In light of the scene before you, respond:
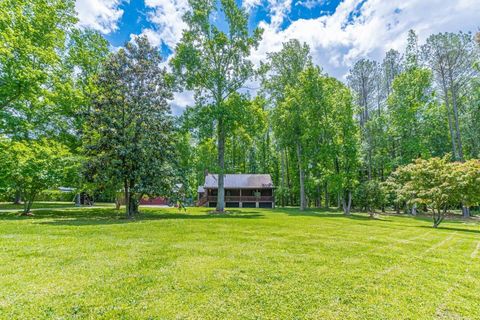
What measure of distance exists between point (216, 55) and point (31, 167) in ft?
51.6

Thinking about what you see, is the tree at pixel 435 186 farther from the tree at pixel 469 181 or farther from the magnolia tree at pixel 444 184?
the tree at pixel 469 181

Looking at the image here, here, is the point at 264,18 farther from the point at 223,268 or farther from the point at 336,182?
the point at 223,268

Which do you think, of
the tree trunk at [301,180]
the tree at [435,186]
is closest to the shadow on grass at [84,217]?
the tree at [435,186]

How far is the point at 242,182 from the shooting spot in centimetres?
3562

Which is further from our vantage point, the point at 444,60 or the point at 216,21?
the point at 444,60

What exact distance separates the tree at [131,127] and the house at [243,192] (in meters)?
18.2

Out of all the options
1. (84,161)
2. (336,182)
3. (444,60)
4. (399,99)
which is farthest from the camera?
(399,99)

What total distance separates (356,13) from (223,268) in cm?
1929

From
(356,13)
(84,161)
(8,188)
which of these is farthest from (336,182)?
(8,188)

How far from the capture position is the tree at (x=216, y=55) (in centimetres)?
2120

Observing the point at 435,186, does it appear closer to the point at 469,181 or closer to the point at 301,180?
the point at 469,181

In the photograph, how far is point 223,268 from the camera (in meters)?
5.41

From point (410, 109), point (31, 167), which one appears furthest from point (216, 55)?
point (410, 109)

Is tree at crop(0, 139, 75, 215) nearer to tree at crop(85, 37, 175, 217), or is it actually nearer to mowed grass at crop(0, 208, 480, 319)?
tree at crop(85, 37, 175, 217)
